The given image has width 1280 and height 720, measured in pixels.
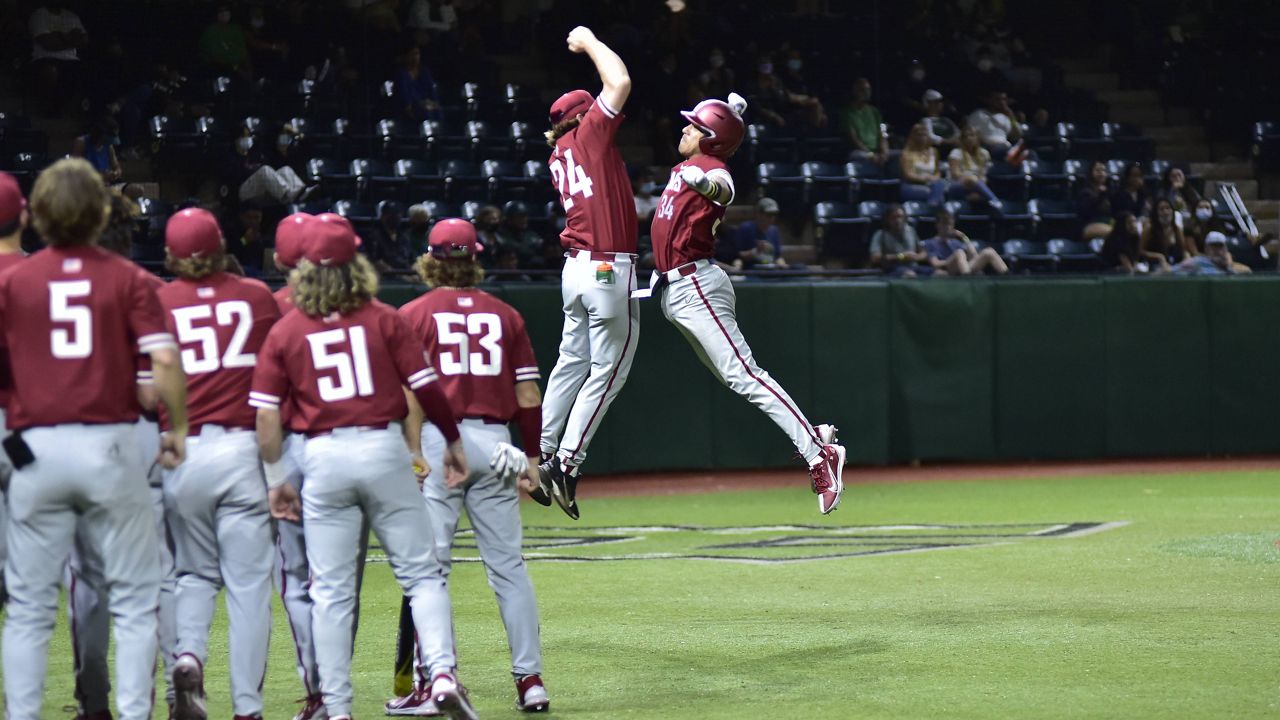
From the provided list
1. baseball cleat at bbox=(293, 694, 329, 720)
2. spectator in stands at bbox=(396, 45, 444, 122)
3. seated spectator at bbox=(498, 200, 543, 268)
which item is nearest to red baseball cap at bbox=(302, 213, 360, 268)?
baseball cleat at bbox=(293, 694, 329, 720)

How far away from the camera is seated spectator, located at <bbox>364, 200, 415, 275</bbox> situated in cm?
1466

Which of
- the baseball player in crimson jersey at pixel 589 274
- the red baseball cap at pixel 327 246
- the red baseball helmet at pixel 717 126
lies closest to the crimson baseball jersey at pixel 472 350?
the red baseball cap at pixel 327 246

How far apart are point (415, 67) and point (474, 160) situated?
43.6 inches

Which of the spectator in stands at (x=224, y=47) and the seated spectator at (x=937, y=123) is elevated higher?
the spectator in stands at (x=224, y=47)

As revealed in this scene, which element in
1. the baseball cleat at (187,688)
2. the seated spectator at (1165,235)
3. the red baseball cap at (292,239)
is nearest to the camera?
the baseball cleat at (187,688)

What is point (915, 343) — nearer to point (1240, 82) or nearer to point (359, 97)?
point (359, 97)

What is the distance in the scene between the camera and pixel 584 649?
7.57 metres

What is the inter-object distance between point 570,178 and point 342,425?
3335 mm

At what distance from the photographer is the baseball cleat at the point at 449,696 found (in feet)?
17.8

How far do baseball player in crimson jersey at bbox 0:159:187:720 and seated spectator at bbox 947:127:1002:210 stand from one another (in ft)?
46.3

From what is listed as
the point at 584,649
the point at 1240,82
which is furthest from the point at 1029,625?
the point at 1240,82

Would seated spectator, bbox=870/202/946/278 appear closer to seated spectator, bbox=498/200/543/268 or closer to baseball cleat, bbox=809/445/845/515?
seated spectator, bbox=498/200/543/268

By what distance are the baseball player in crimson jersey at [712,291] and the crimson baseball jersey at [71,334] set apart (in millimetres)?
3926

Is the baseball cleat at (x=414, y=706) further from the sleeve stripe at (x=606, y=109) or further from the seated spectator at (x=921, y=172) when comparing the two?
the seated spectator at (x=921, y=172)
